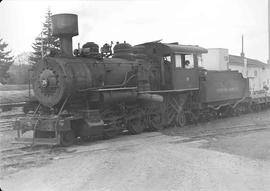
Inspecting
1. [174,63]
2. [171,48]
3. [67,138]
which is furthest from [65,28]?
[174,63]

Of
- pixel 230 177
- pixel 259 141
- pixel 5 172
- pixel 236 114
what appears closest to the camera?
pixel 230 177

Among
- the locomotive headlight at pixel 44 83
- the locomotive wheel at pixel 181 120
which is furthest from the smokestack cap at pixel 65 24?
the locomotive wheel at pixel 181 120

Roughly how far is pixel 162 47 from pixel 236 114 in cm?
616

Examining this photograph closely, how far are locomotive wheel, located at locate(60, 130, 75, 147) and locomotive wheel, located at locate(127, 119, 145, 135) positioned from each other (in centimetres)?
241

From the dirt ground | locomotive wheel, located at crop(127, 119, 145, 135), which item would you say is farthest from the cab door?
the dirt ground

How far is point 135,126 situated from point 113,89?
1872 millimetres

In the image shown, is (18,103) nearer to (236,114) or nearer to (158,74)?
(158,74)

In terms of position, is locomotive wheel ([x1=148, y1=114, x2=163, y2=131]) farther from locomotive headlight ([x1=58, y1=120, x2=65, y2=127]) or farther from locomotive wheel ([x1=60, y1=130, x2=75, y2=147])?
locomotive headlight ([x1=58, y1=120, x2=65, y2=127])

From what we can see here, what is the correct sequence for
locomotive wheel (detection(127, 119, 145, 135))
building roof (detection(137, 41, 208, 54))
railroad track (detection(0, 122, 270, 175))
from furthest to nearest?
building roof (detection(137, 41, 208, 54))
locomotive wheel (detection(127, 119, 145, 135))
railroad track (detection(0, 122, 270, 175))

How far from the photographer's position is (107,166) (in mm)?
7355

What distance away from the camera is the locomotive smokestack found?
428 inches

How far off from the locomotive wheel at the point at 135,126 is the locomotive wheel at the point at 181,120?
2.15 meters

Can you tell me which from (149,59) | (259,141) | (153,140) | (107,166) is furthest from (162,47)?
(107,166)

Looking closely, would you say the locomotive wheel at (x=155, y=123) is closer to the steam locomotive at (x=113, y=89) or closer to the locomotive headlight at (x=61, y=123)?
the steam locomotive at (x=113, y=89)
